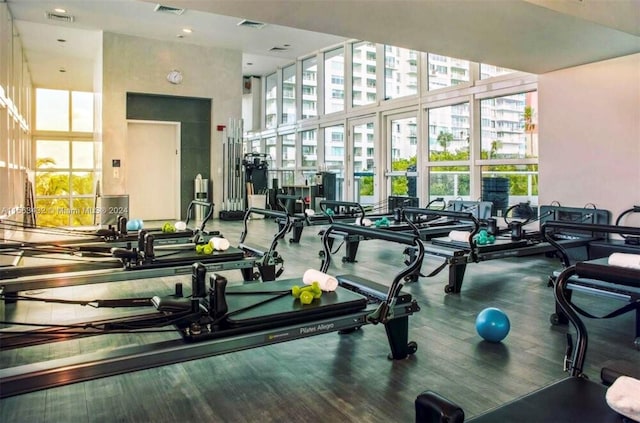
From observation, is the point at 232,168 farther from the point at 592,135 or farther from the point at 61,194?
the point at 592,135

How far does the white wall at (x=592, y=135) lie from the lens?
5.28 m

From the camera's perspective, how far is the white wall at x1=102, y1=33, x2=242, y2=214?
968 cm

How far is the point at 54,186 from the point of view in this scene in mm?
12758

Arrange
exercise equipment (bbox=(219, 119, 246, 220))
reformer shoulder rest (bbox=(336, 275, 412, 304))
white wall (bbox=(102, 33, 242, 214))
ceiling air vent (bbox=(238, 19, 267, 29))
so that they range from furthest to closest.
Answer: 1. exercise equipment (bbox=(219, 119, 246, 220))
2. white wall (bbox=(102, 33, 242, 214))
3. ceiling air vent (bbox=(238, 19, 267, 29))
4. reformer shoulder rest (bbox=(336, 275, 412, 304))

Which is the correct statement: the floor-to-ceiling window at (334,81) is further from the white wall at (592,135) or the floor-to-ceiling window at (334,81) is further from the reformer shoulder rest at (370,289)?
the reformer shoulder rest at (370,289)

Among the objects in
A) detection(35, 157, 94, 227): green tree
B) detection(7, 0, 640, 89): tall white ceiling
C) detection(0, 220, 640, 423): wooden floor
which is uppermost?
detection(7, 0, 640, 89): tall white ceiling

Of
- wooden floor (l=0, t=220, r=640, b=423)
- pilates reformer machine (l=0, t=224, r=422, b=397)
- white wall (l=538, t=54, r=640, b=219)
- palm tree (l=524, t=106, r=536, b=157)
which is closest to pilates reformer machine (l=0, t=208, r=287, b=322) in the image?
wooden floor (l=0, t=220, r=640, b=423)

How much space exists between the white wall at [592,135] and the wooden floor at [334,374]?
2460 millimetres

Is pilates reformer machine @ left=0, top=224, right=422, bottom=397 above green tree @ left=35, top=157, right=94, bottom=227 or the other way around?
the other way around

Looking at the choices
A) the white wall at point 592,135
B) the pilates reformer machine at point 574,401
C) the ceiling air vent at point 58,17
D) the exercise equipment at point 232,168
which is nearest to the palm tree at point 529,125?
the white wall at point 592,135

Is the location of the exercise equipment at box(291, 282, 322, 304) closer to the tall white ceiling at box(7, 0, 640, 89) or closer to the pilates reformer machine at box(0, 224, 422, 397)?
the pilates reformer machine at box(0, 224, 422, 397)

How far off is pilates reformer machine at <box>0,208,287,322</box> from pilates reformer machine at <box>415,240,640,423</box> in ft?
8.32

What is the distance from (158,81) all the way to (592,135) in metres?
8.58

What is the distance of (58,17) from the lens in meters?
8.42
